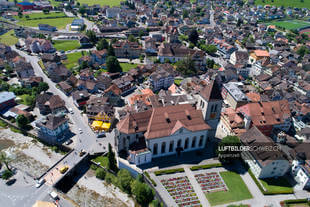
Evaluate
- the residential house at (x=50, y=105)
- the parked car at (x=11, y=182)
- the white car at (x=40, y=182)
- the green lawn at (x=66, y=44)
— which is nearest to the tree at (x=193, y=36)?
the green lawn at (x=66, y=44)

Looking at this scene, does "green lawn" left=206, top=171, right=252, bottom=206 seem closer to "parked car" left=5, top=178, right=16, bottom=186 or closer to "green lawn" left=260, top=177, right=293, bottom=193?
"green lawn" left=260, top=177, right=293, bottom=193

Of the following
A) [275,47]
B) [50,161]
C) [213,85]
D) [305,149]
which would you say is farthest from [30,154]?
[275,47]

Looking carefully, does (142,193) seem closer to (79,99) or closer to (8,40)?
(79,99)

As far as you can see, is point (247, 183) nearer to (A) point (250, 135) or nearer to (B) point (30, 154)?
(A) point (250, 135)

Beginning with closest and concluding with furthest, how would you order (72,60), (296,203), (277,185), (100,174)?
(296,203)
(277,185)
(100,174)
(72,60)

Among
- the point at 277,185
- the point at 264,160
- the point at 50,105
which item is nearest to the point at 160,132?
the point at 264,160
